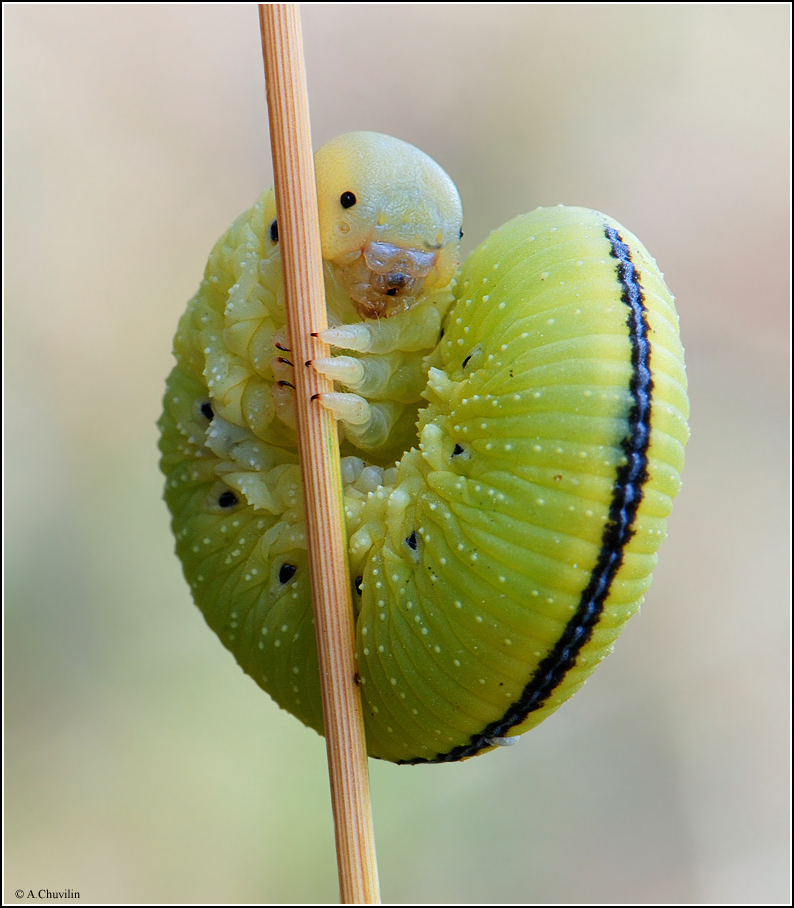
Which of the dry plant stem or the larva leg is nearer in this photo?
the dry plant stem

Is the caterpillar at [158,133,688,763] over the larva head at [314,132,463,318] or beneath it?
beneath

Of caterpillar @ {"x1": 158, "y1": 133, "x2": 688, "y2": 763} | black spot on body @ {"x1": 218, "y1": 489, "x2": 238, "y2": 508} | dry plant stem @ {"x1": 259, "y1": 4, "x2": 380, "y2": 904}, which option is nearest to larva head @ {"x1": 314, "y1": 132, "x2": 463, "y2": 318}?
caterpillar @ {"x1": 158, "y1": 133, "x2": 688, "y2": 763}

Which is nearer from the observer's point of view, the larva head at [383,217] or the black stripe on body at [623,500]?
the black stripe on body at [623,500]

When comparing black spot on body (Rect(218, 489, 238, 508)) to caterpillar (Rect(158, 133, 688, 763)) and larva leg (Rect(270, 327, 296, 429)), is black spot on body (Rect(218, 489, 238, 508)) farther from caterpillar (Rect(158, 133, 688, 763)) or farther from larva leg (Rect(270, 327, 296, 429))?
larva leg (Rect(270, 327, 296, 429))

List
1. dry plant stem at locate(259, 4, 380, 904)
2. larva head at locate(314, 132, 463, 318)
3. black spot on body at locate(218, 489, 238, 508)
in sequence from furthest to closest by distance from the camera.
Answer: black spot on body at locate(218, 489, 238, 508) → larva head at locate(314, 132, 463, 318) → dry plant stem at locate(259, 4, 380, 904)

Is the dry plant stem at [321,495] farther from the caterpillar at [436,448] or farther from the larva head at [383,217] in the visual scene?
the larva head at [383,217]

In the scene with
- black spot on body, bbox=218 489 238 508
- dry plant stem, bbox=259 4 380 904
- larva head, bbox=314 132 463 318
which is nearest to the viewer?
dry plant stem, bbox=259 4 380 904

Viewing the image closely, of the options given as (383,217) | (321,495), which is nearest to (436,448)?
(321,495)

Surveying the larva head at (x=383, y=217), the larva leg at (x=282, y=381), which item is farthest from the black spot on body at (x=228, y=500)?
the larva head at (x=383, y=217)
